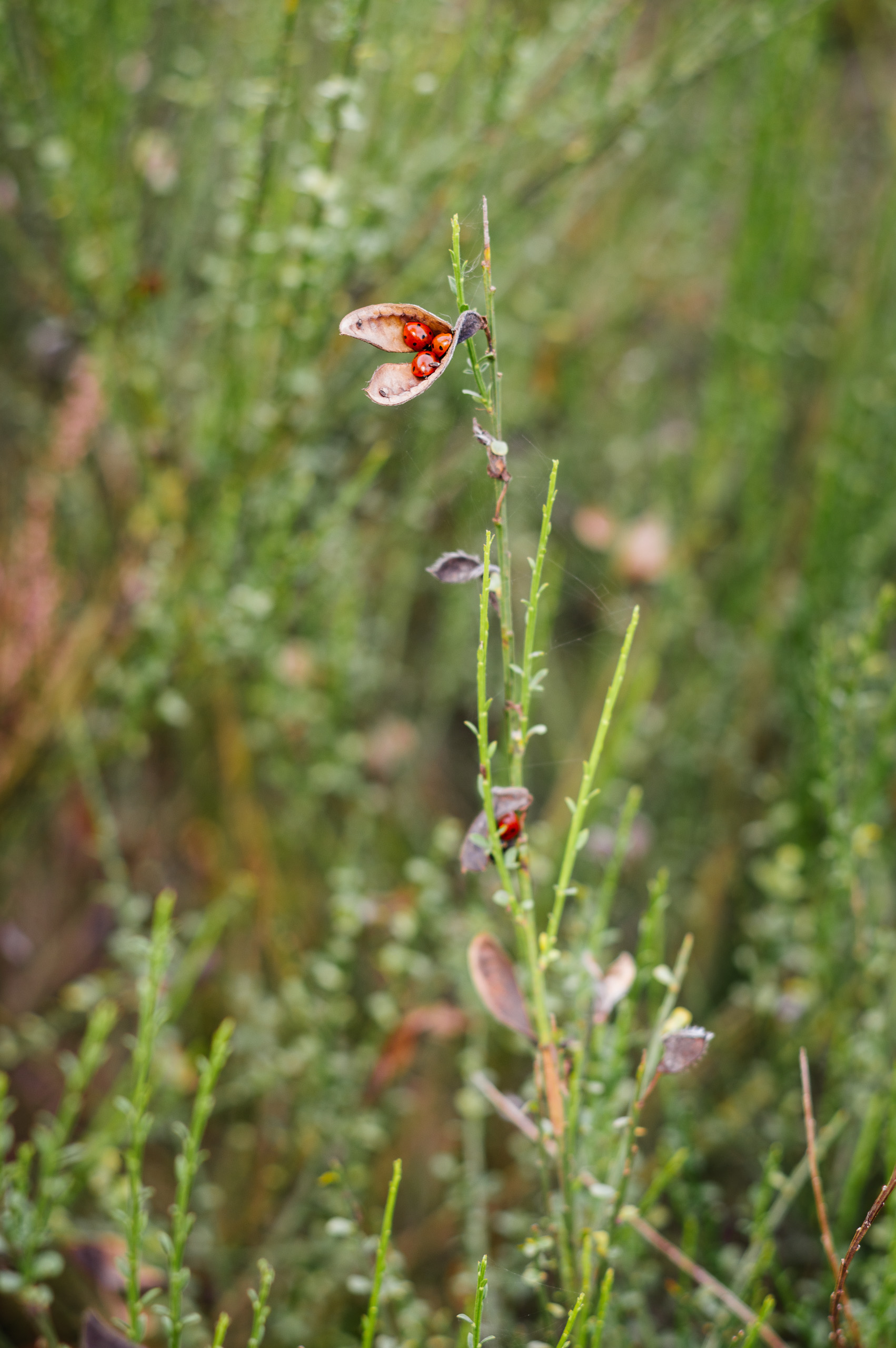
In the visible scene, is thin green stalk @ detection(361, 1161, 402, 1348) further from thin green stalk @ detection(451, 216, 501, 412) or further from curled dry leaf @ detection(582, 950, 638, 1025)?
thin green stalk @ detection(451, 216, 501, 412)

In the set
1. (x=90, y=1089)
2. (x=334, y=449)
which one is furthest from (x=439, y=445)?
(x=90, y=1089)

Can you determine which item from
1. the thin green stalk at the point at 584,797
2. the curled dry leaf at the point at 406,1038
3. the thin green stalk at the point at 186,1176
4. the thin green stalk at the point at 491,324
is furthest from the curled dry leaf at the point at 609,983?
the curled dry leaf at the point at 406,1038

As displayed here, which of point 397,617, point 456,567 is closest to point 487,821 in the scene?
point 456,567

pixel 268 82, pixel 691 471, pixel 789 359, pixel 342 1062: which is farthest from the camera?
pixel 789 359

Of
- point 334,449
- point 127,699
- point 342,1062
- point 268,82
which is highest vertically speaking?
point 268,82

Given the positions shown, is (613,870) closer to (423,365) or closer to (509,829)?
(509,829)

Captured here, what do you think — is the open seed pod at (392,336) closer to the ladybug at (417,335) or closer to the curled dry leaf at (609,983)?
the ladybug at (417,335)

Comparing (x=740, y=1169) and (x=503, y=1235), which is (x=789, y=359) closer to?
(x=740, y=1169)
